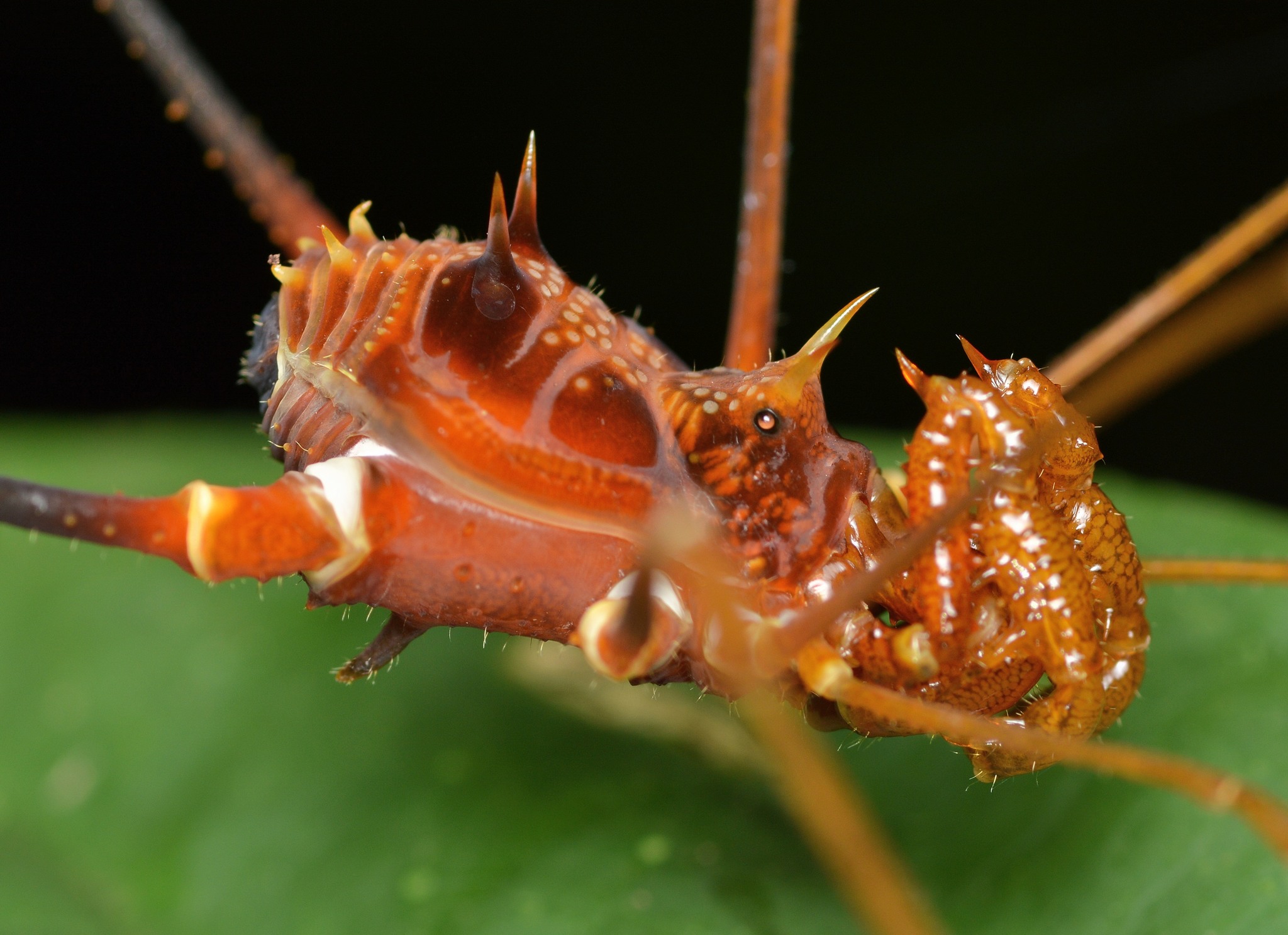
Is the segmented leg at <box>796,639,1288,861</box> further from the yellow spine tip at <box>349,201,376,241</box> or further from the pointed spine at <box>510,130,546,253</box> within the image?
the yellow spine tip at <box>349,201,376,241</box>

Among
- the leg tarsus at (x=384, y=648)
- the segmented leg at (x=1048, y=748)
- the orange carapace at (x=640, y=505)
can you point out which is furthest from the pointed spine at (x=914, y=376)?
the leg tarsus at (x=384, y=648)

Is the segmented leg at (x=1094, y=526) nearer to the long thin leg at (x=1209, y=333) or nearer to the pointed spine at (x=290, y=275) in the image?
the long thin leg at (x=1209, y=333)

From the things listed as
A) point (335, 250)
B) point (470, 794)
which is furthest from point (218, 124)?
point (470, 794)

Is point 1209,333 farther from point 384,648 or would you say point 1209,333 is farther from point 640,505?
point 384,648

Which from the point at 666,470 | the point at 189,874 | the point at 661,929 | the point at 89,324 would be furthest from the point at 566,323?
the point at 89,324

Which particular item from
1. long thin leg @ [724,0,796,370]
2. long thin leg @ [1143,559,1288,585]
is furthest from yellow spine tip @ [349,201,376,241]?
long thin leg @ [1143,559,1288,585]

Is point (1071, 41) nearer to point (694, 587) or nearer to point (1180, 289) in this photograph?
point (1180, 289)
